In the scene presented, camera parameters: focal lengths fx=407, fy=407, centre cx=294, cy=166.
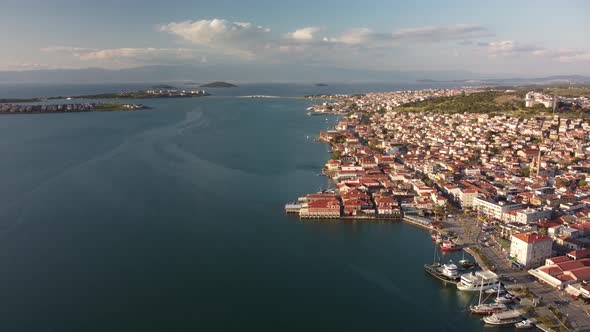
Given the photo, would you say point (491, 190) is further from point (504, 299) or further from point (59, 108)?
point (59, 108)

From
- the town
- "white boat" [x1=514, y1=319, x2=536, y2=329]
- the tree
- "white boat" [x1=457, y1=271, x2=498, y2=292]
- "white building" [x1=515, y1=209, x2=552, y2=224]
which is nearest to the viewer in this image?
"white boat" [x1=514, y1=319, x2=536, y2=329]

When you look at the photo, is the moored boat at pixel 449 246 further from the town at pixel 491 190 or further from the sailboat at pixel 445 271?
the sailboat at pixel 445 271

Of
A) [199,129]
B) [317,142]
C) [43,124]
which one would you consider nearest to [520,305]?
[317,142]

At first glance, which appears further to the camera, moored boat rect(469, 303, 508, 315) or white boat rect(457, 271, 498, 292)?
white boat rect(457, 271, 498, 292)

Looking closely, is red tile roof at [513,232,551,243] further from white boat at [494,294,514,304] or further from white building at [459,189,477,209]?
white building at [459,189,477,209]

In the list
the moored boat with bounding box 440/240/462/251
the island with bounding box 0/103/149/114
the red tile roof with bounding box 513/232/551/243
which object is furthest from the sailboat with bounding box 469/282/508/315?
the island with bounding box 0/103/149/114

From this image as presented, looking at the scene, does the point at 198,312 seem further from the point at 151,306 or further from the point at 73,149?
the point at 73,149

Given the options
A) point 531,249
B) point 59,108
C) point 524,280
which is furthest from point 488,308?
point 59,108
